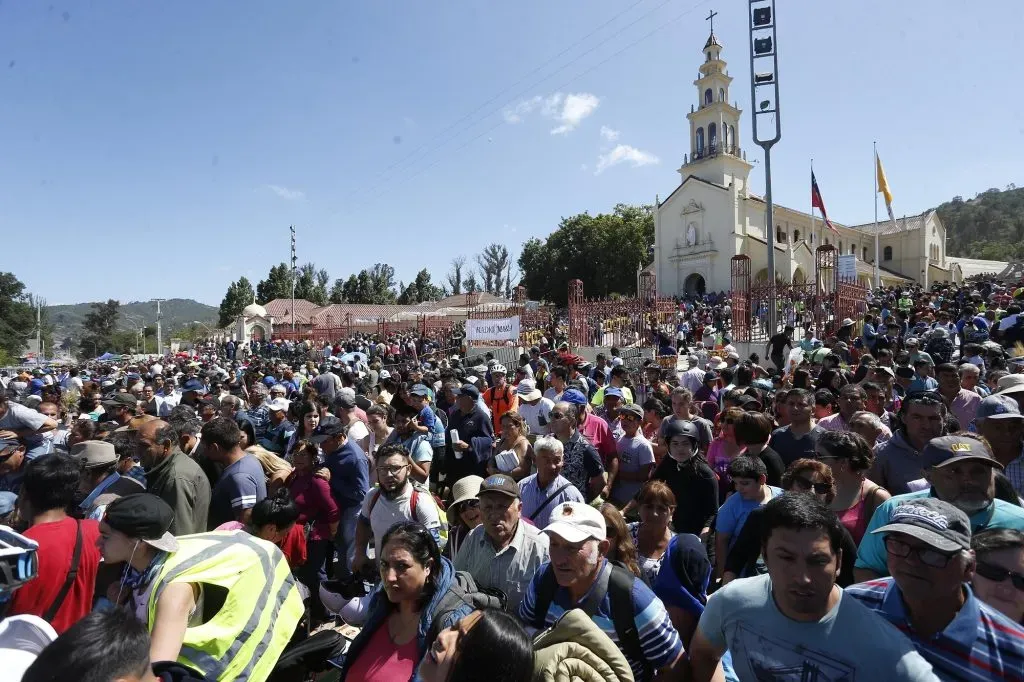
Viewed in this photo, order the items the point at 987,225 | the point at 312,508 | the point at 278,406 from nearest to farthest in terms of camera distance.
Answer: the point at 312,508 → the point at 278,406 → the point at 987,225

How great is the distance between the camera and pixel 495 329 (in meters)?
17.4

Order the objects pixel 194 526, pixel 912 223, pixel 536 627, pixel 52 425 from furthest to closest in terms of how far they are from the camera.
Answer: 1. pixel 912 223
2. pixel 52 425
3. pixel 194 526
4. pixel 536 627

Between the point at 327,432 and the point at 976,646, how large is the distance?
4122 millimetres

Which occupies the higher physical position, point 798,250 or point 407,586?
point 798,250

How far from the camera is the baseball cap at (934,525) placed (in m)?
1.73

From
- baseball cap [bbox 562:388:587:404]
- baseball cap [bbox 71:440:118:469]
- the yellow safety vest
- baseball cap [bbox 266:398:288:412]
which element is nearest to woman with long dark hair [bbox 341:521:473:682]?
the yellow safety vest

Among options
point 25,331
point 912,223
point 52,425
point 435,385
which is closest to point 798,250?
point 912,223

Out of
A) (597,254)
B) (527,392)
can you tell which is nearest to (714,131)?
(597,254)

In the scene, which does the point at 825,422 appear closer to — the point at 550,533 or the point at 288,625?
the point at 550,533

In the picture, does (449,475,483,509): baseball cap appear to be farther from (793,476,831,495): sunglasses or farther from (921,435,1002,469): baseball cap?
(921,435,1002,469): baseball cap

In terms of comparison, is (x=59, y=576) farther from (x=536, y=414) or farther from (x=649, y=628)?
(x=536, y=414)

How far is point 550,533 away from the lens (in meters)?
2.35

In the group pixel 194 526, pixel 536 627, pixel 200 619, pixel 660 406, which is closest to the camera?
pixel 200 619

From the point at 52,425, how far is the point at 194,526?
4586 mm
